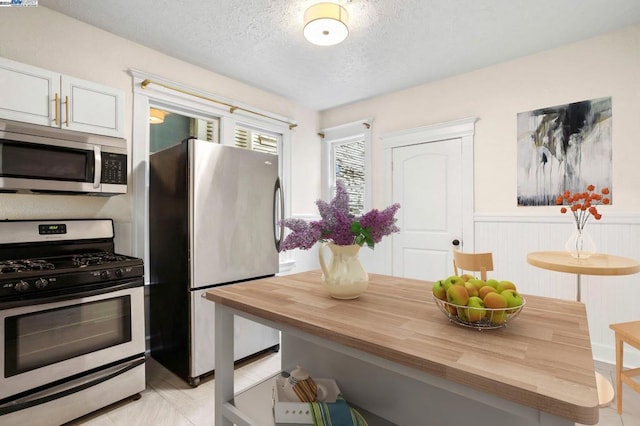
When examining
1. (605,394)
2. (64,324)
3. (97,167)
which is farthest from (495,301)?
(97,167)

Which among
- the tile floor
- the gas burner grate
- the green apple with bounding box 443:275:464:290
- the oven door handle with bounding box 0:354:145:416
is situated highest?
the green apple with bounding box 443:275:464:290

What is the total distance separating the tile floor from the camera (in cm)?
187

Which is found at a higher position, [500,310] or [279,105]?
[279,105]

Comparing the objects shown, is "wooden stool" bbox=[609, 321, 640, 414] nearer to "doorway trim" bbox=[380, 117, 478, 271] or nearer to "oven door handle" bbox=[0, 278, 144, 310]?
"doorway trim" bbox=[380, 117, 478, 271]

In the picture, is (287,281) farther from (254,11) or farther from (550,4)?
(550,4)

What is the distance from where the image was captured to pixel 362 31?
2459 mm

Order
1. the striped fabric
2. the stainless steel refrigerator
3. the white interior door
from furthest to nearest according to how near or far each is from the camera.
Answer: the white interior door → the stainless steel refrigerator → the striped fabric

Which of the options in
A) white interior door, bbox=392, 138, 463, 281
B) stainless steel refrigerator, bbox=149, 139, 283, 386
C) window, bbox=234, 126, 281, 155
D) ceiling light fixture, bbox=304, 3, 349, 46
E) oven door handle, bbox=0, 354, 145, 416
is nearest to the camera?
oven door handle, bbox=0, 354, 145, 416

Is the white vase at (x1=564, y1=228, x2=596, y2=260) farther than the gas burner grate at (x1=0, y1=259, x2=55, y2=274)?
Yes

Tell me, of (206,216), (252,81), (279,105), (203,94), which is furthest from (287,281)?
(279,105)

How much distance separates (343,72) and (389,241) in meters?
1.92

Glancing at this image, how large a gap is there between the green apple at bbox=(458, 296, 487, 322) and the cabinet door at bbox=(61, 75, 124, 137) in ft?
8.24

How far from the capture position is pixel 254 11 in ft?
7.29

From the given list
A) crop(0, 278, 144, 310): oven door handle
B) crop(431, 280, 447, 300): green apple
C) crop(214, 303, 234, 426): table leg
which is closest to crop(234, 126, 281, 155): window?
crop(0, 278, 144, 310): oven door handle
